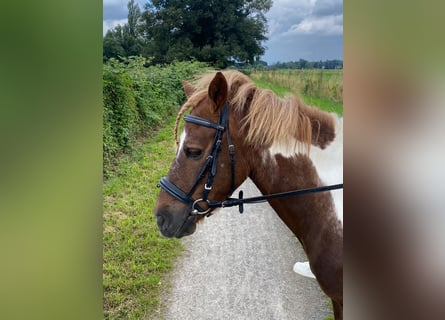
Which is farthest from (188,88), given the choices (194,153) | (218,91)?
(194,153)

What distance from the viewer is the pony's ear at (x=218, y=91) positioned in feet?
3.46

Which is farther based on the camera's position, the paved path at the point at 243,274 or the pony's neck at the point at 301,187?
the paved path at the point at 243,274

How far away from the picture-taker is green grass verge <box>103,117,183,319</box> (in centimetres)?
113

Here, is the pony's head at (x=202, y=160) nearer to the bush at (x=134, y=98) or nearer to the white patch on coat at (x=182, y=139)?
the white patch on coat at (x=182, y=139)

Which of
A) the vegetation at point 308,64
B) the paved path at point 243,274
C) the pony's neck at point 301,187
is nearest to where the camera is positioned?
the vegetation at point 308,64

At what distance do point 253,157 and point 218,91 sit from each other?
25 cm

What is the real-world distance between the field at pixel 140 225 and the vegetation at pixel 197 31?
0.42ft

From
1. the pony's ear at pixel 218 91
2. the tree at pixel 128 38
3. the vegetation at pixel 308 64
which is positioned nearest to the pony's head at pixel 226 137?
the pony's ear at pixel 218 91

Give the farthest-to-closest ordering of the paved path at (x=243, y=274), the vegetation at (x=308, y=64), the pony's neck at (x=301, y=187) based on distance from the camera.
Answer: the paved path at (x=243, y=274) → the pony's neck at (x=301, y=187) → the vegetation at (x=308, y=64)

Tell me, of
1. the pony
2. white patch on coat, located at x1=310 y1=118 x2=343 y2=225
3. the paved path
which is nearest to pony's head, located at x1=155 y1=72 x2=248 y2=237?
the pony
